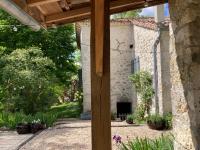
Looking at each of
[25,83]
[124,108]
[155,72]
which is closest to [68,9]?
[155,72]

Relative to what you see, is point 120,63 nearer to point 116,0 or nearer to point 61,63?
point 61,63

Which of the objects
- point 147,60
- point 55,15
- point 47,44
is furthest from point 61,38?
point 55,15

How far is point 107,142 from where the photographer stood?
12.2 ft

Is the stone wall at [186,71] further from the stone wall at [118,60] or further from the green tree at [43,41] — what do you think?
the green tree at [43,41]

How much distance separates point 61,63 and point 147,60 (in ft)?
25.8

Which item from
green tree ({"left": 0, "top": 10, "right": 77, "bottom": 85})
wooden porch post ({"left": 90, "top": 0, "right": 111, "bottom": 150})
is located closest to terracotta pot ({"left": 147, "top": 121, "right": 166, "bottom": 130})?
wooden porch post ({"left": 90, "top": 0, "right": 111, "bottom": 150})

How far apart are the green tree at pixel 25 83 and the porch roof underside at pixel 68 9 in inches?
530

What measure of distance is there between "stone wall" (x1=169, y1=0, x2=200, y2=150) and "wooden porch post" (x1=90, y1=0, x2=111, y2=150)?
613 mm

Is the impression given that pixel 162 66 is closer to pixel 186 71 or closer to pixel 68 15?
pixel 68 15

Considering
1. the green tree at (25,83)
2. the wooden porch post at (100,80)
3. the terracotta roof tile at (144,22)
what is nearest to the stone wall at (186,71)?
the wooden porch post at (100,80)

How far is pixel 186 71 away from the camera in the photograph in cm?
309

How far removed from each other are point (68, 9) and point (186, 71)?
1942mm

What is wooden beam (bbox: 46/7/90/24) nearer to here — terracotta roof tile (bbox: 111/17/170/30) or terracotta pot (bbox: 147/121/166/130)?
terracotta pot (bbox: 147/121/166/130)

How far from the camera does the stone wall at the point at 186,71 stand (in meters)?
2.93
